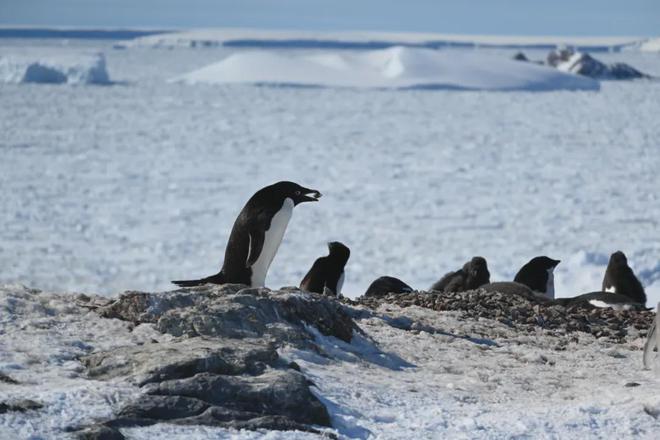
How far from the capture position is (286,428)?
130 inches

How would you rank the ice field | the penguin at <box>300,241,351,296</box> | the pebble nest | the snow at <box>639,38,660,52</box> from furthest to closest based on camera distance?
1. the snow at <box>639,38,660,52</box>
2. the penguin at <box>300,241,351,296</box>
3. the pebble nest
4. the ice field

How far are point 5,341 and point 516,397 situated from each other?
1809 mm

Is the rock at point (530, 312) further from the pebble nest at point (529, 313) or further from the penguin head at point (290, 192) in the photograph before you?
the penguin head at point (290, 192)

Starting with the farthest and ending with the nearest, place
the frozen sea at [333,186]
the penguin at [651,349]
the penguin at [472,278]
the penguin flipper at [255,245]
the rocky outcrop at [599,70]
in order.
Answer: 1. the rocky outcrop at [599,70]
2. the frozen sea at [333,186]
3. the penguin at [472,278]
4. the penguin flipper at [255,245]
5. the penguin at [651,349]

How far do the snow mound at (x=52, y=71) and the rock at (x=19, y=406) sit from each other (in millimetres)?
42793

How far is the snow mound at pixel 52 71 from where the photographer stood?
148 ft

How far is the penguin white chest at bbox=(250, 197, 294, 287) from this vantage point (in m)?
5.86

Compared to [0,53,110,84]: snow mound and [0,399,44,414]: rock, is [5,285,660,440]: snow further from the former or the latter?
[0,53,110,84]: snow mound

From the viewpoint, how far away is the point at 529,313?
5703mm

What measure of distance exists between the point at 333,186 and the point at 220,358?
51.2 feet

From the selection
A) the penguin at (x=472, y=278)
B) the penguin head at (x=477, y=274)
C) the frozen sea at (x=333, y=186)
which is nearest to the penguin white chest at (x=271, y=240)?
the penguin at (x=472, y=278)

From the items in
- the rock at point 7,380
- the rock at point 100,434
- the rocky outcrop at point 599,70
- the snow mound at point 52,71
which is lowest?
the rock at point 100,434

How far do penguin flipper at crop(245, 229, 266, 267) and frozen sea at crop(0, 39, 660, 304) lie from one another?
5.33 meters

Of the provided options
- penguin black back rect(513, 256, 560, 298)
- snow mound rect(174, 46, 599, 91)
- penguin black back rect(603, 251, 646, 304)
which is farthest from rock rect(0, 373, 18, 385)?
snow mound rect(174, 46, 599, 91)
